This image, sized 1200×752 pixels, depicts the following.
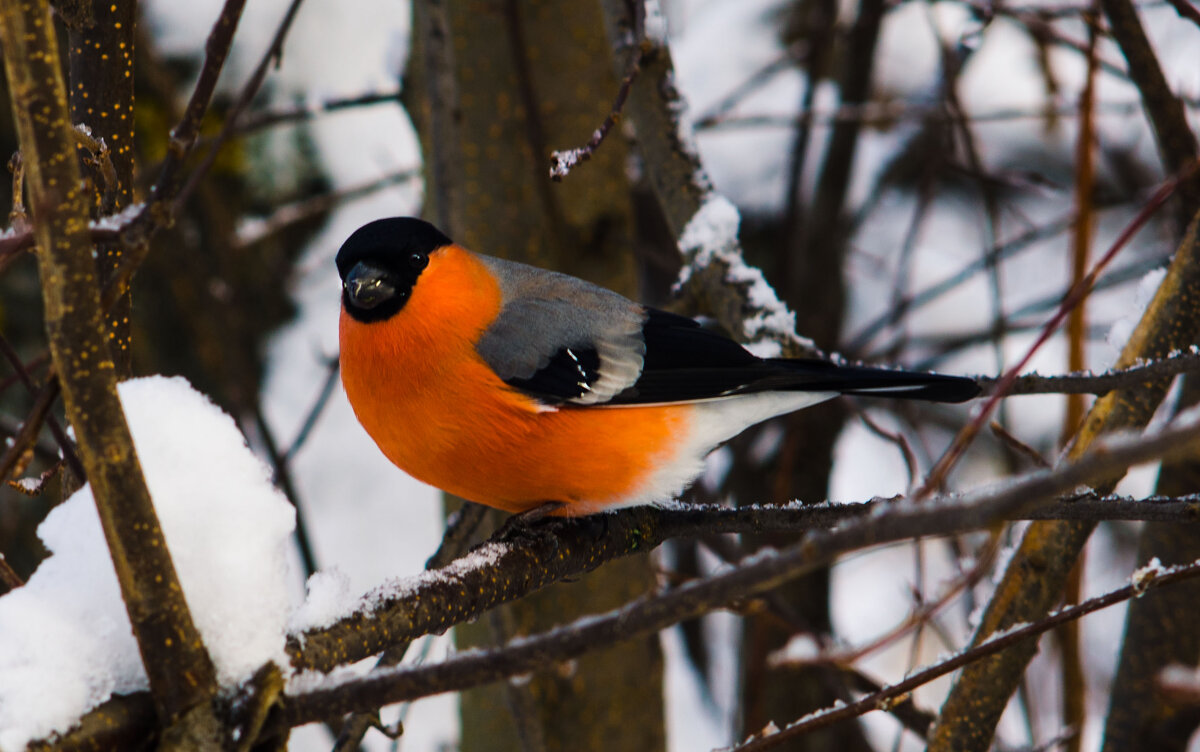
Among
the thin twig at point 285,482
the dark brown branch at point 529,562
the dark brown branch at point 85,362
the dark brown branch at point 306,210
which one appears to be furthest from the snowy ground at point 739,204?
the dark brown branch at point 85,362

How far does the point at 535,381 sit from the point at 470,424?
0.19 m

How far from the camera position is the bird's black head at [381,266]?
248 cm

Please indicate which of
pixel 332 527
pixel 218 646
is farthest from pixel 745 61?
pixel 218 646

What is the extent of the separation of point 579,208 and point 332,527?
2.38 metres

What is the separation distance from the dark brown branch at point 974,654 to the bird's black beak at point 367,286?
1.37m

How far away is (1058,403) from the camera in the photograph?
5277 mm

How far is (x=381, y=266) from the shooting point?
8.29 feet

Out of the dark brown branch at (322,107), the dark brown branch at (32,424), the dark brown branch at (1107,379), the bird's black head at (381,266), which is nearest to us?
the dark brown branch at (32,424)

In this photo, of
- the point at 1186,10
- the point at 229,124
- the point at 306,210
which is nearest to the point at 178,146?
the point at 229,124

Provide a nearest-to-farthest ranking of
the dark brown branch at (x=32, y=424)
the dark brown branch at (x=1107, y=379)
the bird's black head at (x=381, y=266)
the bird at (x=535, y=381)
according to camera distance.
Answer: the dark brown branch at (x=32, y=424) < the dark brown branch at (x=1107, y=379) < the bird at (x=535, y=381) < the bird's black head at (x=381, y=266)

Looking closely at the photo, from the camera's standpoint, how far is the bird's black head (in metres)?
2.48

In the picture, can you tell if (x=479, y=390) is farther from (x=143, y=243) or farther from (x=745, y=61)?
(x=745, y=61)

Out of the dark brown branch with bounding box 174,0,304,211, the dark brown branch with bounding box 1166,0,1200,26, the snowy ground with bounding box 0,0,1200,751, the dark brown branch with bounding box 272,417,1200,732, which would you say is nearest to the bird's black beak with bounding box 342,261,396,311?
the dark brown branch with bounding box 174,0,304,211

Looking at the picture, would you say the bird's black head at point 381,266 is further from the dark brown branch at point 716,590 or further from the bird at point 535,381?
the dark brown branch at point 716,590
